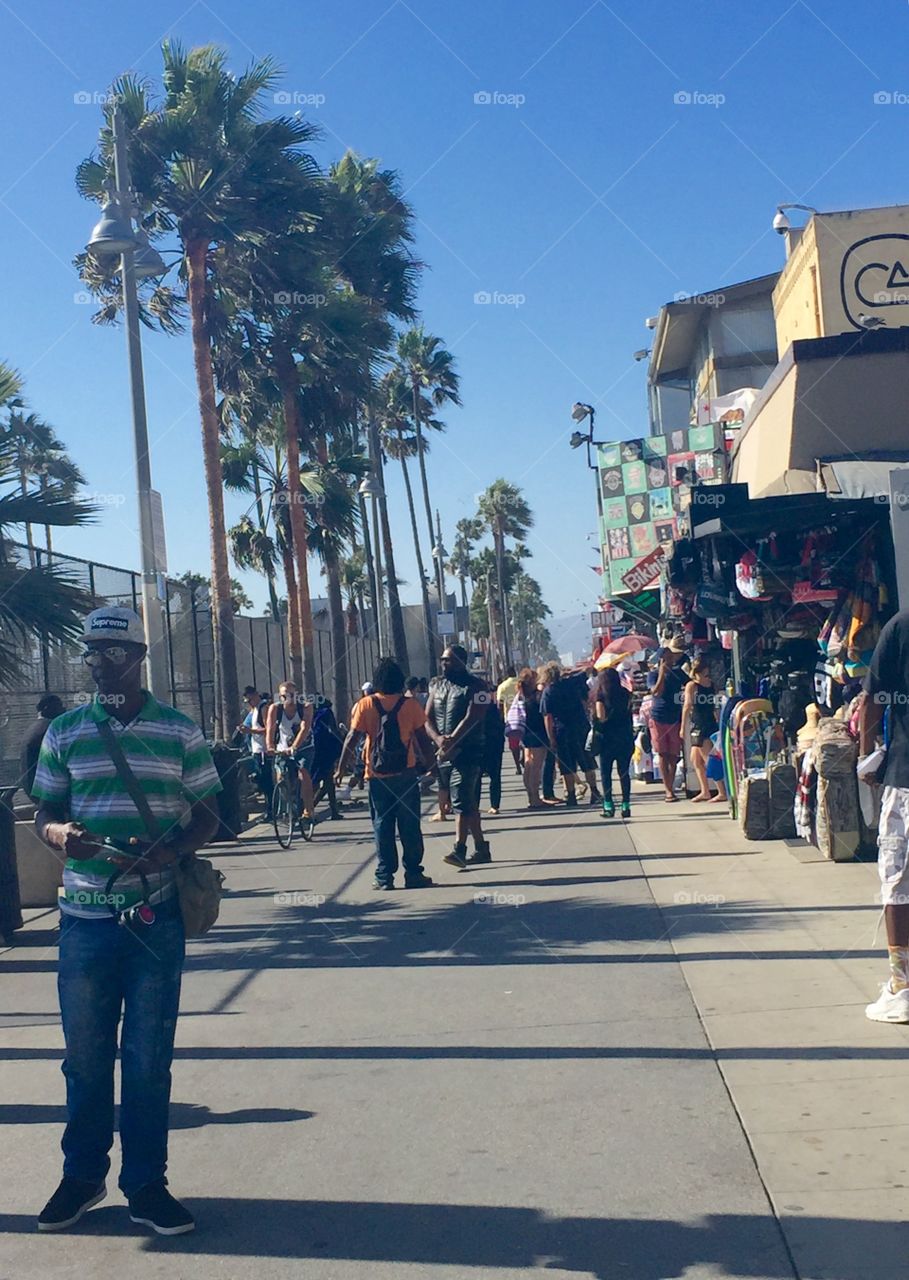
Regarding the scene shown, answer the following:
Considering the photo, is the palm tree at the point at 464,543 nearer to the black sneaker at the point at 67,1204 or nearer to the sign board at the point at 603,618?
the sign board at the point at 603,618

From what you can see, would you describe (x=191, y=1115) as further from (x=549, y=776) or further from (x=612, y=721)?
(x=549, y=776)

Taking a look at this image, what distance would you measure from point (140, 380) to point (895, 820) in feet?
34.7

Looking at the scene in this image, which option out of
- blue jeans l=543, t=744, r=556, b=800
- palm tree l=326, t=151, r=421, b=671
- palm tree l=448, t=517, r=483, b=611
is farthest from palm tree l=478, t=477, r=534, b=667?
blue jeans l=543, t=744, r=556, b=800

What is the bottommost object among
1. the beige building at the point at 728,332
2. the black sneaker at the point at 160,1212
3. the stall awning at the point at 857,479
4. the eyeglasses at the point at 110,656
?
the black sneaker at the point at 160,1212

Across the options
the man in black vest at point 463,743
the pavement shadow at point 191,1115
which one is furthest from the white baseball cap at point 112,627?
the man in black vest at point 463,743

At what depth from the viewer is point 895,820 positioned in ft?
20.2

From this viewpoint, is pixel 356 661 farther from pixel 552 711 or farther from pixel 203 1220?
pixel 203 1220

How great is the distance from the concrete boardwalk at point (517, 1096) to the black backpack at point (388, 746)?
4.99ft

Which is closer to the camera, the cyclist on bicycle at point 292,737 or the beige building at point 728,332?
the cyclist on bicycle at point 292,737

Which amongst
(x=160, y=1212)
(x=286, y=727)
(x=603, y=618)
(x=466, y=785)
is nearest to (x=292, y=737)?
(x=286, y=727)

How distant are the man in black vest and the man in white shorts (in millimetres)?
5802

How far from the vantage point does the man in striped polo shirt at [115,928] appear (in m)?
4.26

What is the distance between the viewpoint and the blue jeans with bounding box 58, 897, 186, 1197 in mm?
4281

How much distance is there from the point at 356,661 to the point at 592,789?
25470 millimetres
